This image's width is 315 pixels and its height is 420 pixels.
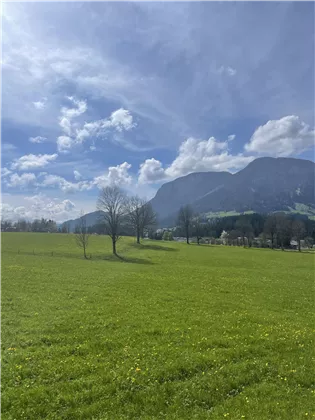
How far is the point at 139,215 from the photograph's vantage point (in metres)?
106

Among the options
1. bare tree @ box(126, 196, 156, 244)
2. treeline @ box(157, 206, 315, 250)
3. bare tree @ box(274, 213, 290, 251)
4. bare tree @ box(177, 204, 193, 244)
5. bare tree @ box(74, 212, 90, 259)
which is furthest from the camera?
bare tree @ box(177, 204, 193, 244)

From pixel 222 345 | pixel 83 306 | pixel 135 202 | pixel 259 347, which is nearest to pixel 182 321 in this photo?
pixel 222 345

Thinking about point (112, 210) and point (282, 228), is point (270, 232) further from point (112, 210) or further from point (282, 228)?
point (112, 210)

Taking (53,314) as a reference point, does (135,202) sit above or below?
above

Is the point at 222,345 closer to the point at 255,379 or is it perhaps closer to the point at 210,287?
the point at 255,379

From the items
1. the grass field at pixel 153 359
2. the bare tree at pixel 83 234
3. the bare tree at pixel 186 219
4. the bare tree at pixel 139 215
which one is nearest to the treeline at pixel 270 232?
the bare tree at pixel 186 219

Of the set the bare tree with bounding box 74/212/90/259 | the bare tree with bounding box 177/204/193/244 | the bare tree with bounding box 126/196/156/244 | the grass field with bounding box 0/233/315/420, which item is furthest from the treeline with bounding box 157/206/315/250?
the grass field with bounding box 0/233/315/420

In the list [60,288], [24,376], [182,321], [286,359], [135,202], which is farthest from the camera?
[135,202]

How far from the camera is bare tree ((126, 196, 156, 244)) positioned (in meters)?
105

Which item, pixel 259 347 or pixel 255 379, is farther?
pixel 259 347

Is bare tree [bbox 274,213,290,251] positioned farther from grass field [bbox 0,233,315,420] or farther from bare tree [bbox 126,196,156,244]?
grass field [bbox 0,233,315,420]

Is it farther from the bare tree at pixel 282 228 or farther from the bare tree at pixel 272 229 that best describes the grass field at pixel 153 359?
the bare tree at pixel 272 229

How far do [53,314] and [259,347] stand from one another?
11.5 meters

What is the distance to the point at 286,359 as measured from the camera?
11.2 metres
